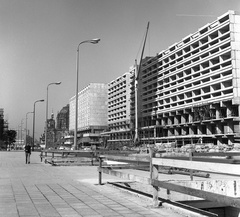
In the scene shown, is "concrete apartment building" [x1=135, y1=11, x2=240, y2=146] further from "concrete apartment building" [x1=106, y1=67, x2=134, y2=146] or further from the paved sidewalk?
the paved sidewalk

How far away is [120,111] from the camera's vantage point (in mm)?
142500

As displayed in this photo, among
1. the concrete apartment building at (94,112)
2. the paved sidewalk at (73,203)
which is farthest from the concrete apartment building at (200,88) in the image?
the paved sidewalk at (73,203)

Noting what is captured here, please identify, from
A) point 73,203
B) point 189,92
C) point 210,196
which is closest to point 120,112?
point 189,92

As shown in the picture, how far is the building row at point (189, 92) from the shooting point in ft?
232

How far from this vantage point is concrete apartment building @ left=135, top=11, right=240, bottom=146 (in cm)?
7019

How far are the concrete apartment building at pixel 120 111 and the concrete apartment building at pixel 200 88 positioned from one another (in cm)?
2467

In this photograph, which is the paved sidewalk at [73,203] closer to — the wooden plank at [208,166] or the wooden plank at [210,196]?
the wooden plank at [210,196]

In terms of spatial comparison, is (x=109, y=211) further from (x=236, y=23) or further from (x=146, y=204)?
(x=236, y=23)

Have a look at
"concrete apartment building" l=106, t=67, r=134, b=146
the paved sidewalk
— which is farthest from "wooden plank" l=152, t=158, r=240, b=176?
"concrete apartment building" l=106, t=67, r=134, b=146

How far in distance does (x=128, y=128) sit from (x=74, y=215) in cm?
12844

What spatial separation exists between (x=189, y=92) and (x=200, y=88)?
247 inches

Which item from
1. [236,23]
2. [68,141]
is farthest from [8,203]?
[68,141]

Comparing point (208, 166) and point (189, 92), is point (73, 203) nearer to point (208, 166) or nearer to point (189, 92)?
point (208, 166)

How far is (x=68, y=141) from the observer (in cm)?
19975
